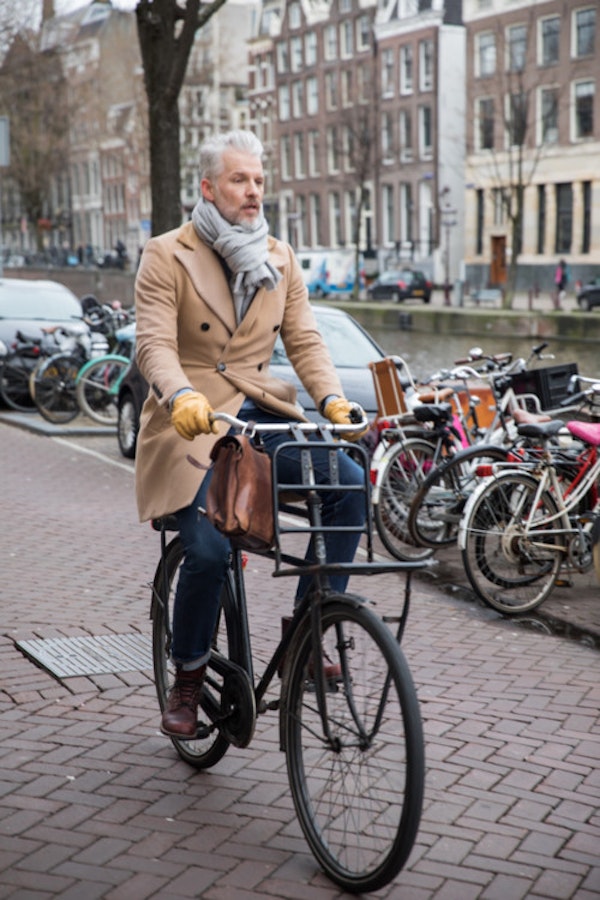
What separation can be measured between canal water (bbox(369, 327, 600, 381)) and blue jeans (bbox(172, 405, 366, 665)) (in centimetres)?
1709

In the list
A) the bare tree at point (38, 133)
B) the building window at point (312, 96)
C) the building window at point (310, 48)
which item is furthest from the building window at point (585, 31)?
the building window at point (310, 48)

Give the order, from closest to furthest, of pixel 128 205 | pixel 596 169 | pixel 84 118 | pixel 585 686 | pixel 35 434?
pixel 585 686, pixel 35 434, pixel 596 169, pixel 84 118, pixel 128 205

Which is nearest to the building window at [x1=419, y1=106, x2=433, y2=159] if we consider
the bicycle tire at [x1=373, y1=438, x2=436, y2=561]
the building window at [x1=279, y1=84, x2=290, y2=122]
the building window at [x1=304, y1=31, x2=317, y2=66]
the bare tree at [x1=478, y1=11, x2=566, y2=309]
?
the bare tree at [x1=478, y1=11, x2=566, y2=309]

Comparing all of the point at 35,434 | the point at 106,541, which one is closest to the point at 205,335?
the point at 106,541

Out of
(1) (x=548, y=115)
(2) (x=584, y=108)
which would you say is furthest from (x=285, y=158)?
(2) (x=584, y=108)

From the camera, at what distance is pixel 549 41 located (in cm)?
4791

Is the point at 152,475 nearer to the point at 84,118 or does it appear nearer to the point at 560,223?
the point at 560,223

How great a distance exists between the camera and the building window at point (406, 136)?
57.7m

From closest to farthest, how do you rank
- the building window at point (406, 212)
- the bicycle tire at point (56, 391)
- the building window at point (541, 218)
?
the bicycle tire at point (56, 391)
the building window at point (541, 218)
the building window at point (406, 212)

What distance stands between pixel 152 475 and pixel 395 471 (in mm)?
4506

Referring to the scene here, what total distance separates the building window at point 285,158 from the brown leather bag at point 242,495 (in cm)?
6603

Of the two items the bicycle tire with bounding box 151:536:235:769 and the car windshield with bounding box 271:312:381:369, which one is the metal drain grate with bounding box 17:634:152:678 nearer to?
the bicycle tire with bounding box 151:536:235:769

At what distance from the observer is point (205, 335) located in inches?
152

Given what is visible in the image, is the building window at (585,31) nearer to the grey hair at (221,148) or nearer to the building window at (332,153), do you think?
the building window at (332,153)
